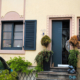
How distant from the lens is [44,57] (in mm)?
6688

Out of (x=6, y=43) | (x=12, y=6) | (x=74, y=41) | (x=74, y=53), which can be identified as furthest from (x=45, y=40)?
(x=12, y=6)

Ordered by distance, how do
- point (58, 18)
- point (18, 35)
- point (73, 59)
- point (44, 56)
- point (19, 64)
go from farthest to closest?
point (18, 35), point (58, 18), point (19, 64), point (44, 56), point (73, 59)

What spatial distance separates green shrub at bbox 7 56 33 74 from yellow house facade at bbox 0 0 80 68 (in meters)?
0.23

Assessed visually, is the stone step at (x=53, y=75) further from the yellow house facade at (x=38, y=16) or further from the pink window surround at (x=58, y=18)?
the pink window surround at (x=58, y=18)

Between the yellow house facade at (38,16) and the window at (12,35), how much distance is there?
2.1 inches

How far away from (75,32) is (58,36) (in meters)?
0.88

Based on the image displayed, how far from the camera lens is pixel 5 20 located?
7645 millimetres

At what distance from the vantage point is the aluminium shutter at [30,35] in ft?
24.0

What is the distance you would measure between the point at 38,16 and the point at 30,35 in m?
1.06

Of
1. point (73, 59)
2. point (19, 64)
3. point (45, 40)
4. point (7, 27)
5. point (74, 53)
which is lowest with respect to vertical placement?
point (19, 64)

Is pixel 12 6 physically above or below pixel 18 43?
above

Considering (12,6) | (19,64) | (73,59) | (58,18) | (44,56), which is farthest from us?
(12,6)

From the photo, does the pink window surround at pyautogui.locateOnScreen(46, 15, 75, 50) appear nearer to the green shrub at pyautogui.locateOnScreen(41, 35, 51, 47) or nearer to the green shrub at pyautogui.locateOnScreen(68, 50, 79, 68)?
the green shrub at pyautogui.locateOnScreen(41, 35, 51, 47)

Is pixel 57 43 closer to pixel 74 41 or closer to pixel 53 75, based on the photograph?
pixel 74 41
